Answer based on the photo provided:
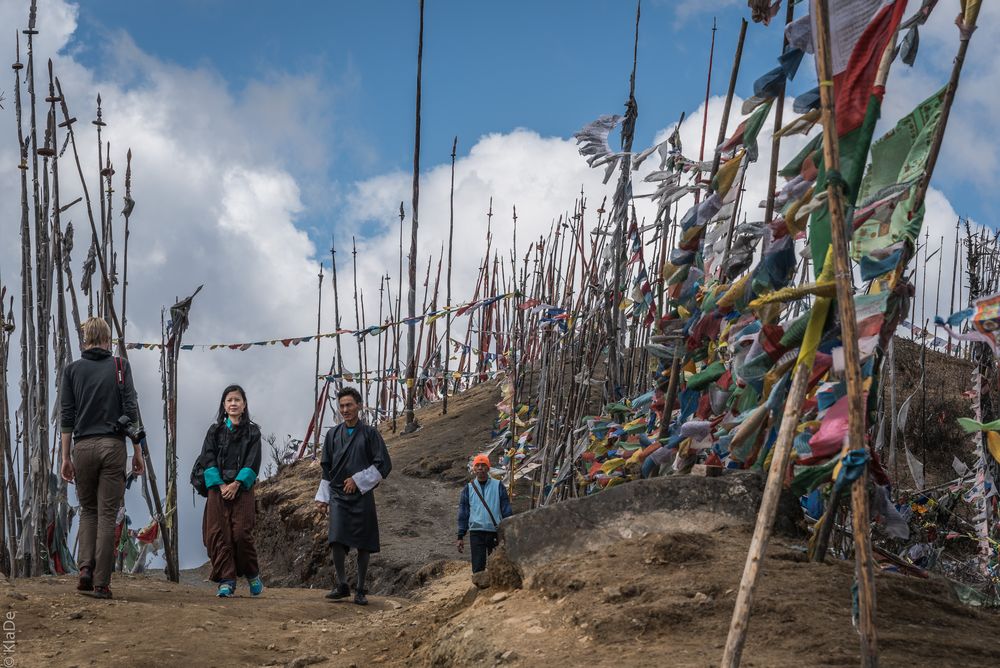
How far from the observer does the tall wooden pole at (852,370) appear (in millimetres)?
1544

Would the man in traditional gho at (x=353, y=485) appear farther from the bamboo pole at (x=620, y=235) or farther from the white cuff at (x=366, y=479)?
the bamboo pole at (x=620, y=235)

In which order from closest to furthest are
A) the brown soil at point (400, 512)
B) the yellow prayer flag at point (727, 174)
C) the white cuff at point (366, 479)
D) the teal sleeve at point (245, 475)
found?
1. the yellow prayer flag at point (727, 174)
2. the teal sleeve at point (245, 475)
3. the white cuff at point (366, 479)
4. the brown soil at point (400, 512)

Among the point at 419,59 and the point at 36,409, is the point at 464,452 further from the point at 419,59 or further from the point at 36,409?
the point at 36,409

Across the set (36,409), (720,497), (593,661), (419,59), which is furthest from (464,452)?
(593,661)

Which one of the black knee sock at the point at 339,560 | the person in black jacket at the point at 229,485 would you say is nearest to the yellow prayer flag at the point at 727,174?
the person in black jacket at the point at 229,485

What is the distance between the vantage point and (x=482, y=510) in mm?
4645

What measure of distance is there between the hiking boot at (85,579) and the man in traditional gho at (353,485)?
1.03 m

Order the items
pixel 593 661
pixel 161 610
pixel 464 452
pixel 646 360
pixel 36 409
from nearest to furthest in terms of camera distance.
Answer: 1. pixel 593 661
2. pixel 161 610
3. pixel 36 409
4. pixel 646 360
5. pixel 464 452

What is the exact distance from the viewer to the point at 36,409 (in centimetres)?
441

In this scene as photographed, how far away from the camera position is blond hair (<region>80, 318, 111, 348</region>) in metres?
3.90

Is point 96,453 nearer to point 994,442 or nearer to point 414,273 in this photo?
point 994,442

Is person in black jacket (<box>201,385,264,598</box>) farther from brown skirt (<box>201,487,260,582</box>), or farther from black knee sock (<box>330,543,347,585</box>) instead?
black knee sock (<box>330,543,347,585</box>)

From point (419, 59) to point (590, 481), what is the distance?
17.9ft

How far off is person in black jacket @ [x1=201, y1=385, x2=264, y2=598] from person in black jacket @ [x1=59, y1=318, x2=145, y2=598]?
54 centimetres
